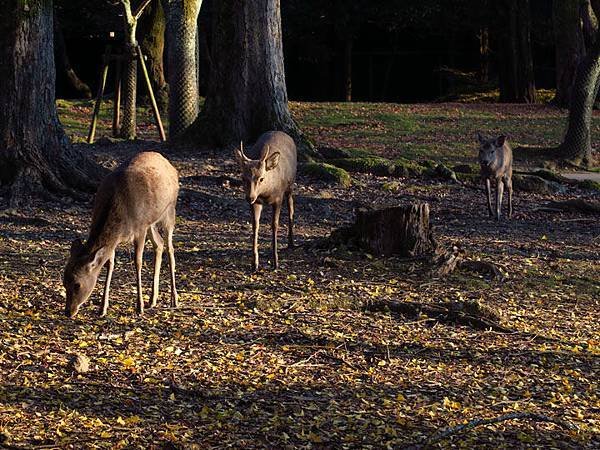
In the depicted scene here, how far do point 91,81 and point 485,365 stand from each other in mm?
32578

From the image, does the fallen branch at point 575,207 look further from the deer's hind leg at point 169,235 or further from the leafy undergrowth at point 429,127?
the deer's hind leg at point 169,235

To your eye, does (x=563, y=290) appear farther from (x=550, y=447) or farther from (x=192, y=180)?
(x=192, y=180)

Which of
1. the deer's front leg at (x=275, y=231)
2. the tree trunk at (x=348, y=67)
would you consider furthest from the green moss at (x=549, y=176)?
the tree trunk at (x=348, y=67)

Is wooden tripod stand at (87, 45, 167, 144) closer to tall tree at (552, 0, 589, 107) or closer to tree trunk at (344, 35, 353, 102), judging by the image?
tall tree at (552, 0, 589, 107)

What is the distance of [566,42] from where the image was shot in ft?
108

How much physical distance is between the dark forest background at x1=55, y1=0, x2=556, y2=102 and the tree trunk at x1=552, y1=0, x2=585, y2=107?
8.16ft

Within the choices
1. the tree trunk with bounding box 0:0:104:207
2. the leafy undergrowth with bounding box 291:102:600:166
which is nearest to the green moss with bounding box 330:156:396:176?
the leafy undergrowth with bounding box 291:102:600:166

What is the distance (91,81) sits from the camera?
3916cm

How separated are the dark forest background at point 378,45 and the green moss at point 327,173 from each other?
61.0 feet

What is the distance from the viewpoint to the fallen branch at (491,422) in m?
6.48

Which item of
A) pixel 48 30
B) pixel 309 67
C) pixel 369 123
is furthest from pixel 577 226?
pixel 309 67

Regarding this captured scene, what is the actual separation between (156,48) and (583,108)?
11.1 m

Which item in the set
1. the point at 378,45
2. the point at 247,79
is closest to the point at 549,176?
the point at 247,79

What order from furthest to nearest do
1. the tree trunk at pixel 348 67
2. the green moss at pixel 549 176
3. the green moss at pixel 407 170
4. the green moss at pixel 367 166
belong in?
the tree trunk at pixel 348 67, the green moss at pixel 549 176, the green moss at pixel 407 170, the green moss at pixel 367 166
